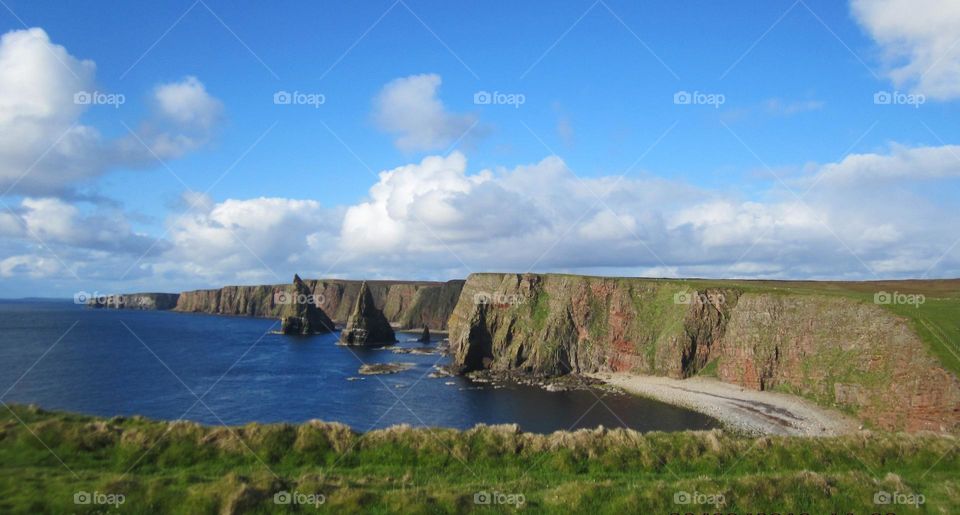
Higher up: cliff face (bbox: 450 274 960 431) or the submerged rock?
cliff face (bbox: 450 274 960 431)

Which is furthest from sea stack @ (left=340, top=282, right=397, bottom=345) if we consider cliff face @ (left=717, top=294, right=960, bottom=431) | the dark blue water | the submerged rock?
cliff face @ (left=717, top=294, right=960, bottom=431)

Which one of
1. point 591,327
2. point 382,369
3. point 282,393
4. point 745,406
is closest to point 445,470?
point 745,406

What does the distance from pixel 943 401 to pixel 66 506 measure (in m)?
67.8

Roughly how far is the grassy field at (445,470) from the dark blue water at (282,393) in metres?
37.0

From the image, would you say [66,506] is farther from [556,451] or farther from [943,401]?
[943,401]

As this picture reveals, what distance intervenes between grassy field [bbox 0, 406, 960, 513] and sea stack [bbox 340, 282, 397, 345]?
413 feet

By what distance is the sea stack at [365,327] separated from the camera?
491 ft

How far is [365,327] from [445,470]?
437ft

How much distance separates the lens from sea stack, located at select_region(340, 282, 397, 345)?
149750 mm

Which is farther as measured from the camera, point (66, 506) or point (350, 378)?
point (350, 378)

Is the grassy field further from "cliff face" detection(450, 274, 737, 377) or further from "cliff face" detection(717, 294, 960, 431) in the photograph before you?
"cliff face" detection(450, 274, 737, 377)

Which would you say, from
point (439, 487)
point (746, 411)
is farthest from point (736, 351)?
point (439, 487)

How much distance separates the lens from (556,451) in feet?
77.5

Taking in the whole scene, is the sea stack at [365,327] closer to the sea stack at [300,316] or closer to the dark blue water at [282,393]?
the dark blue water at [282,393]
